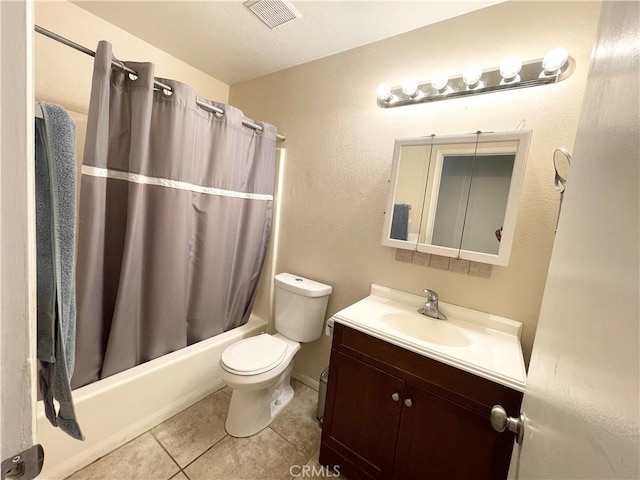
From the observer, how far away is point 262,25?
59.7 inches

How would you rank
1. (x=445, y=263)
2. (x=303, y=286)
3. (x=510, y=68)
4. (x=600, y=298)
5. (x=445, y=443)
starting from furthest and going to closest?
(x=303, y=286)
(x=445, y=263)
(x=510, y=68)
(x=445, y=443)
(x=600, y=298)

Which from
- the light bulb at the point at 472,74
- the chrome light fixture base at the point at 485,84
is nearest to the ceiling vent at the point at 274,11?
the chrome light fixture base at the point at 485,84

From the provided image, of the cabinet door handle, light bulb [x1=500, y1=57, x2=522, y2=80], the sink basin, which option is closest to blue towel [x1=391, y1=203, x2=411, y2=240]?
the sink basin

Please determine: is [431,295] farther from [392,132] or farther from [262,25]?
[262,25]

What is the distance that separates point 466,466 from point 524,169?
1.25 m

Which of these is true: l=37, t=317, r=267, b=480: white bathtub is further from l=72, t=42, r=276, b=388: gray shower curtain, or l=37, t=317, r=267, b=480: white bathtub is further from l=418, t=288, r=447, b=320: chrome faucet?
l=418, t=288, r=447, b=320: chrome faucet

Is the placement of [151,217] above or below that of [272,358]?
above

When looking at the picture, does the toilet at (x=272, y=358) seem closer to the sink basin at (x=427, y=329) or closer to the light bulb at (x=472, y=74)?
the sink basin at (x=427, y=329)

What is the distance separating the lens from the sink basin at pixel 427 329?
1.25 meters

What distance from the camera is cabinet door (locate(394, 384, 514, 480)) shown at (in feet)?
3.02

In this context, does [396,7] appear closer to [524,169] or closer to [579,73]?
[579,73]

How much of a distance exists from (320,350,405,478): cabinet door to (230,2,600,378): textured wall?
1.81 ft

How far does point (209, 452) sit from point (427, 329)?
4.31ft

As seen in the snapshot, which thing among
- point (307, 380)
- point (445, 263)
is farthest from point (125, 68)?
point (307, 380)
